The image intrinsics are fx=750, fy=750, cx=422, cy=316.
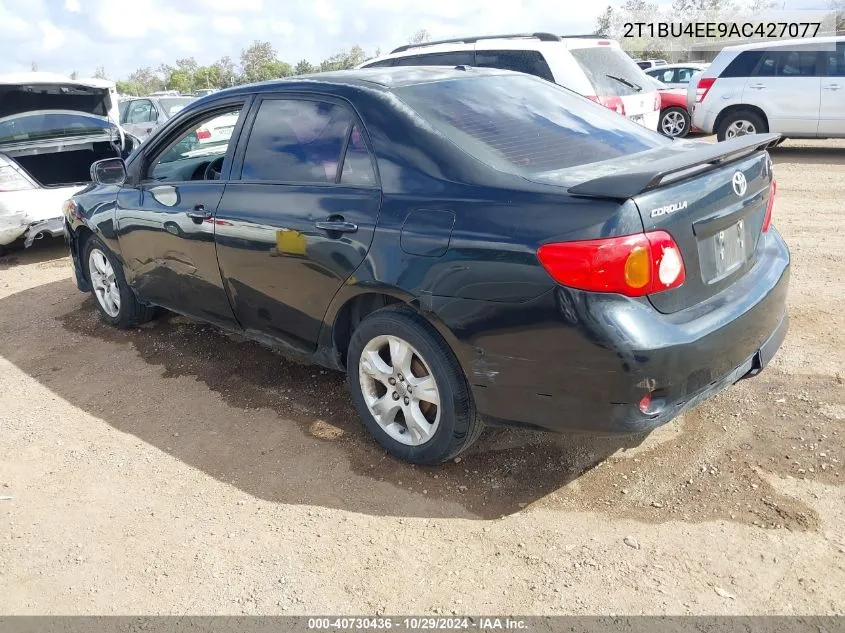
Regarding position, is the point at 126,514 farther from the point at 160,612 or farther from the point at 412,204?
the point at 412,204

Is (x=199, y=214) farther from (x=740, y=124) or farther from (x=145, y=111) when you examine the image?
(x=145, y=111)

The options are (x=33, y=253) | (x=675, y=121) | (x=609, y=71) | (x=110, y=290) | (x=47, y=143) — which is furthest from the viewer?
(x=675, y=121)

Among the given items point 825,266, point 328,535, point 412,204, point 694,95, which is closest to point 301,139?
point 412,204

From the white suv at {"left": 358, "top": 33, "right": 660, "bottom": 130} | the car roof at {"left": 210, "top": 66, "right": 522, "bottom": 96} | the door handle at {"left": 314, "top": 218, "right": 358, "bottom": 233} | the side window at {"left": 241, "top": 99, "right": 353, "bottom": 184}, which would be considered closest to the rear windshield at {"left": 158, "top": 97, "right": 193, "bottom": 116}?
the white suv at {"left": 358, "top": 33, "right": 660, "bottom": 130}

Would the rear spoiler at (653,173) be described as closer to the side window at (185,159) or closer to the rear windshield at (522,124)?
the rear windshield at (522,124)

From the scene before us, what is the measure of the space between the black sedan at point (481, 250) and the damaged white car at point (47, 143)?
387 centimetres

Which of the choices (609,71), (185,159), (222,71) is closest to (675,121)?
(609,71)

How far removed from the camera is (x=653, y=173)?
102 inches

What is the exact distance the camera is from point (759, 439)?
338 centimetres

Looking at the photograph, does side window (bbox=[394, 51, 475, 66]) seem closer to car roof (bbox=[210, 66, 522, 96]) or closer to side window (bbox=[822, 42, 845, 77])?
car roof (bbox=[210, 66, 522, 96])

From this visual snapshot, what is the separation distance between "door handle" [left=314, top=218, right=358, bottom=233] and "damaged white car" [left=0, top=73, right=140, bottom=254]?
5.11m

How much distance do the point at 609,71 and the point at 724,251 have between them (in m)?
6.37

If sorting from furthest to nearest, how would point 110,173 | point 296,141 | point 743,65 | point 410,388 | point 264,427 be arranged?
point 743,65 → point 110,173 → point 264,427 → point 296,141 → point 410,388

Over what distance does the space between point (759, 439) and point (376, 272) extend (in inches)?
73.9
